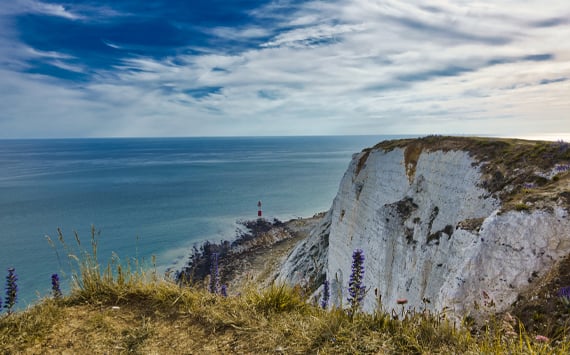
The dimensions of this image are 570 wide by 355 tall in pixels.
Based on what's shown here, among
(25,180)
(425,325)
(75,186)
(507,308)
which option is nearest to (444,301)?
(507,308)

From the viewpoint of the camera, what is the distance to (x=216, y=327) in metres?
4.00

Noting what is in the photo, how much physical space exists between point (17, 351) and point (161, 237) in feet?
132

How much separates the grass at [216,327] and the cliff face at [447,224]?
0.45m

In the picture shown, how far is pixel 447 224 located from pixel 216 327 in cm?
1178

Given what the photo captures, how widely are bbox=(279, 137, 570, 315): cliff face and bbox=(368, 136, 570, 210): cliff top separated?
1.6 inches

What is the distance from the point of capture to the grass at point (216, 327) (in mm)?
3390

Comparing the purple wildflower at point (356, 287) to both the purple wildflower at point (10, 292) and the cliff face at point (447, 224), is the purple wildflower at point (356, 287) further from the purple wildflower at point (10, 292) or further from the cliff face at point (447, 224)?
the purple wildflower at point (10, 292)

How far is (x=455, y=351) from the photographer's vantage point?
10.4 ft

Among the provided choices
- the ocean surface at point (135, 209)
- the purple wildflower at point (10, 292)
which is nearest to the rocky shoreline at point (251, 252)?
the ocean surface at point (135, 209)

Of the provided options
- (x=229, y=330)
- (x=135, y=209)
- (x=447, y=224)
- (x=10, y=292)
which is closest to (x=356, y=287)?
(x=229, y=330)

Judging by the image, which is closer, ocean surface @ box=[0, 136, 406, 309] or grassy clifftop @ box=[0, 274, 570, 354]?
grassy clifftop @ box=[0, 274, 570, 354]

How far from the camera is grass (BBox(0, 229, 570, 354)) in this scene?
3.39m

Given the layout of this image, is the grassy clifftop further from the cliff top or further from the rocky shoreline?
the rocky shoreline

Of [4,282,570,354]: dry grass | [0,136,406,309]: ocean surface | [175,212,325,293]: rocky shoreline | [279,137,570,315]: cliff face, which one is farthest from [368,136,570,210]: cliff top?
[175,212,325,293]: rocky shoreline
